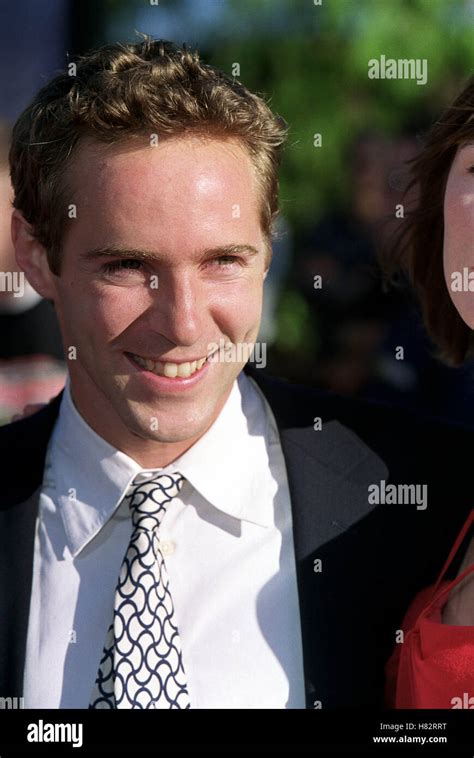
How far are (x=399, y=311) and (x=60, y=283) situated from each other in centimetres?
114

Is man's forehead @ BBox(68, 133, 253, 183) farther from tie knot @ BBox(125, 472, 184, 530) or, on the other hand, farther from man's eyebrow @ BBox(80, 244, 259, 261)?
tie knot @ BBox(125, 472, 184, 530)

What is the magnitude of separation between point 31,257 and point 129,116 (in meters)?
0.43

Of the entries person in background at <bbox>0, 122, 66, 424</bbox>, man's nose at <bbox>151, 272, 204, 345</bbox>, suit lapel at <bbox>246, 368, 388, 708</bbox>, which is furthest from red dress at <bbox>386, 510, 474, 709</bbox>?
person in background at <bbox>0, 122, 66, 424</bbox>

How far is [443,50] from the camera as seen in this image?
2.56m

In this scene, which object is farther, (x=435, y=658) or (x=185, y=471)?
(x=185, y=471)

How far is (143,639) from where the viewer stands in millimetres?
1799

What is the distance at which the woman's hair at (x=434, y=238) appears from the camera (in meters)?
1.93

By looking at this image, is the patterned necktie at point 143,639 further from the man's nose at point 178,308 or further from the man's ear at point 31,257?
the man's ear at point 31,257

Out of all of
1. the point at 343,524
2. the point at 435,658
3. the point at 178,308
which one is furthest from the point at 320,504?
the point at 178,308

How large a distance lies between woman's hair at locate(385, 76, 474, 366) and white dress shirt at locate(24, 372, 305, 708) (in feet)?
1.40

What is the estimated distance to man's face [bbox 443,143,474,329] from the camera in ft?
5.85

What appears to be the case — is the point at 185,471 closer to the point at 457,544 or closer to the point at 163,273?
the point at 163,273

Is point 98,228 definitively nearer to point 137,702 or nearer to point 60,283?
point 60,283

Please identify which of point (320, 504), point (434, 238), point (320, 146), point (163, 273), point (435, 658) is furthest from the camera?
point (320, 146)
